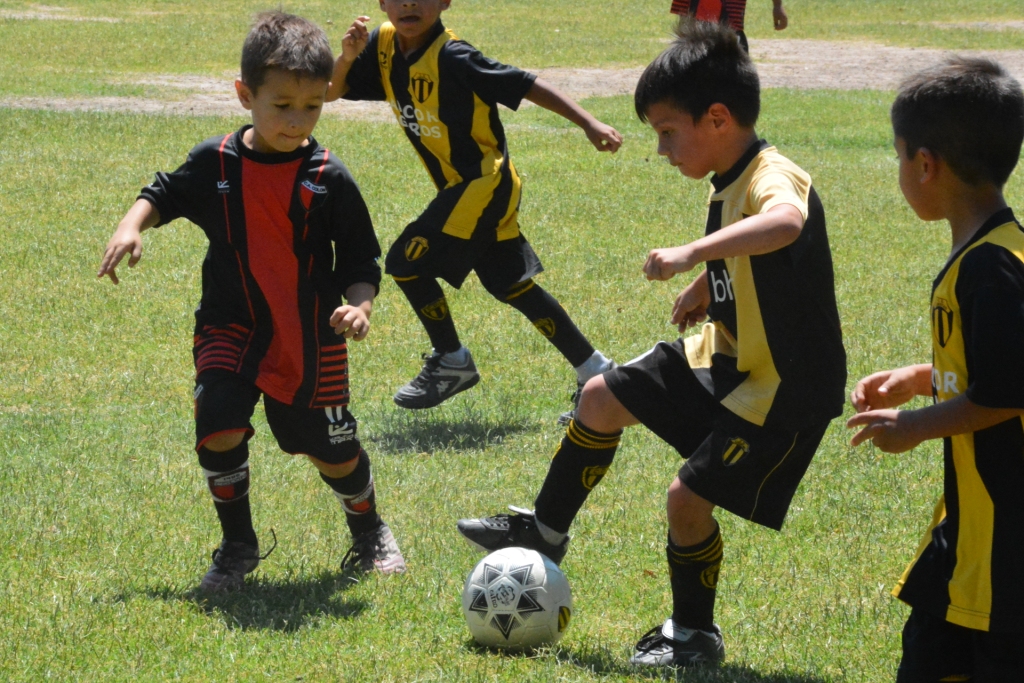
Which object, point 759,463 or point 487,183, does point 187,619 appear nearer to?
point 759,463

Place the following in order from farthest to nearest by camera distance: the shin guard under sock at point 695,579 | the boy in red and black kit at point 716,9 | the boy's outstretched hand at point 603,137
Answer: the boy in red and black kit at point 716,9 < the boy's outstretched hand at point 603,137 < the shin guard under sock at point 695,579

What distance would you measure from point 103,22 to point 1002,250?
24.9m

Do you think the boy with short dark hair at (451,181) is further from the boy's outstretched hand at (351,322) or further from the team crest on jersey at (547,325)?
the boy's outstretched hand at (351,322)

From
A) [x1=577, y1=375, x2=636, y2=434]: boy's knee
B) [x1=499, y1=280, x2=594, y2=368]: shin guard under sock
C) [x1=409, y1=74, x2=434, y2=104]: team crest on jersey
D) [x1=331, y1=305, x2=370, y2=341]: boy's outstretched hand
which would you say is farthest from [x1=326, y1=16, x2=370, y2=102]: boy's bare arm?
[x1=577, y1=375, x2=636, y2=434]: boy's knee

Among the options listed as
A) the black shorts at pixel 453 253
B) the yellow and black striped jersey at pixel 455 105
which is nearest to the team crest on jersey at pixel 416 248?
the black shorts at pixel 453 253

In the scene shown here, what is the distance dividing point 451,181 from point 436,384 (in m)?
0.97

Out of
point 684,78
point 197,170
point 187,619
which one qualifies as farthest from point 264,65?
point 187,619

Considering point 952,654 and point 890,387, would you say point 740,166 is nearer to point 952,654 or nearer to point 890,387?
point 890,387

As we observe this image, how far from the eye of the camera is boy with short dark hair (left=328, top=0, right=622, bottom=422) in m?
5.88

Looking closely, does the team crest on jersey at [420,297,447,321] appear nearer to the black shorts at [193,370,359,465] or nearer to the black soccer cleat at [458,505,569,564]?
the black shorts at [193,370,359,465]

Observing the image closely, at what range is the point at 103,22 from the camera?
2503 cm

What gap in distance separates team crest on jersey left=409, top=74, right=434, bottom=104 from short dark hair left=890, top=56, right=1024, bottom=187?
3412 mm

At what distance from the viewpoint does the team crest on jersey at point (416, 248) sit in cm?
593

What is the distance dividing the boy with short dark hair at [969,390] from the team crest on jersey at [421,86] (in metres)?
3.34
